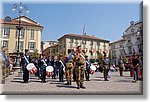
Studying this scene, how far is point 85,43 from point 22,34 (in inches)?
62.8

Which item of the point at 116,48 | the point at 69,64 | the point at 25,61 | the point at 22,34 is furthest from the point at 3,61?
the point at 116,48

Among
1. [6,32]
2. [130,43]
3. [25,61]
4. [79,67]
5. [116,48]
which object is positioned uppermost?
[6,32]

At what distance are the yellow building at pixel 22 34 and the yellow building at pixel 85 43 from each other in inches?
24.0

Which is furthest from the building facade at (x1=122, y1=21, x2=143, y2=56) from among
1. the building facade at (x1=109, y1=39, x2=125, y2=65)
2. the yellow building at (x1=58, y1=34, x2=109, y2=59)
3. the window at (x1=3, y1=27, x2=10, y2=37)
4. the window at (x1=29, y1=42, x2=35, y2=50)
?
the window at (x1=3, y1=27, x2=10, y2=37)

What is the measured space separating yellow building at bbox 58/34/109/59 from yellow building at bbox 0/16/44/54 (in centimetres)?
61

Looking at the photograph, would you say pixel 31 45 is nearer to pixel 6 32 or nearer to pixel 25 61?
pixel 25 61

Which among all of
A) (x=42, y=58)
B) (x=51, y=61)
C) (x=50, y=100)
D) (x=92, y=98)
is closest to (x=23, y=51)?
(x=42, y=58)

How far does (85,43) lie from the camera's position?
5340 mm

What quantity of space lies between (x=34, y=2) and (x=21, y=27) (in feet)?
3.68

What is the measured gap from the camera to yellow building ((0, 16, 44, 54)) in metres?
4.47

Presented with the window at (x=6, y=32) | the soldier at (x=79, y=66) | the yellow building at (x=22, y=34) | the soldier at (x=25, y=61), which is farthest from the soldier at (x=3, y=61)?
the soldier at (x=79, y=66)

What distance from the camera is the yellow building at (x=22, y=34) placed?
4474mm

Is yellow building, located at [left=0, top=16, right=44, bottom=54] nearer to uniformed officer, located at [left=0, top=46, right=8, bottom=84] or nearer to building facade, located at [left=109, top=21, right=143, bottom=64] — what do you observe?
uniformed officer, located at [left=0, top=46, right=8, bottom=84]

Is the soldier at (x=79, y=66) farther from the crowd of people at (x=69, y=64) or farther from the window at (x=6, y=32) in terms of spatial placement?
the window at (x=6, y=32)
